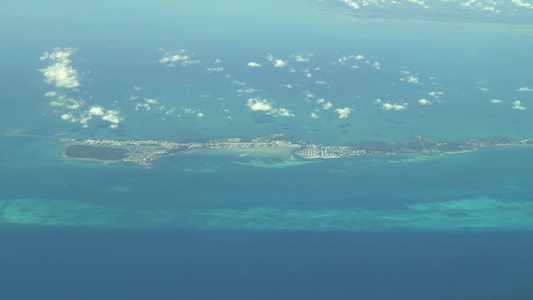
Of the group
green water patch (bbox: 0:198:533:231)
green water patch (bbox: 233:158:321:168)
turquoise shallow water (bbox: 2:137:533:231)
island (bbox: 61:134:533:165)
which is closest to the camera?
green water patch (bbox: 0:198:533:231)

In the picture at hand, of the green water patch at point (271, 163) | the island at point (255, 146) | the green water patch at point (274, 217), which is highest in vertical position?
the island at point (255, 146)

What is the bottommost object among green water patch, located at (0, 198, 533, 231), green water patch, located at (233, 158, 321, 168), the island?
green water patch, located at (0, 198, 533, 231)

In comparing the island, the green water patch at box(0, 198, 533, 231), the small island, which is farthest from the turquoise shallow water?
the island

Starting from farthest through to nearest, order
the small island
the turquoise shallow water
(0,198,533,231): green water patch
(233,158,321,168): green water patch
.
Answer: the small island < (233,158,321,168): green water patch < the turquoise shallow water < (0,198,533,231): green water patch

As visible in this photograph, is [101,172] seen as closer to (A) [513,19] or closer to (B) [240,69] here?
(B) [240,69]

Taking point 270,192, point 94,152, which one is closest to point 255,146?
point 270,192

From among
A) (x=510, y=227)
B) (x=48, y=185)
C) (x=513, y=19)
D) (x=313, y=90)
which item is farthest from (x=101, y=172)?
(x=513, y=19)

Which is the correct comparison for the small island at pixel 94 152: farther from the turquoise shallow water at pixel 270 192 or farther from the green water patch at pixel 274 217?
the green water patch at pixel 274 217

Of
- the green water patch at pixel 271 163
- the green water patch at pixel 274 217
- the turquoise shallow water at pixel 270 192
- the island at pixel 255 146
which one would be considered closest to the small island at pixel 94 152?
the island at pixel 255 146

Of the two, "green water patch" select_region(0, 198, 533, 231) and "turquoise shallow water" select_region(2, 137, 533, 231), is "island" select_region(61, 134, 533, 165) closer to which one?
"turquoise shallow water" select_region(2, 137, 533, 231)
